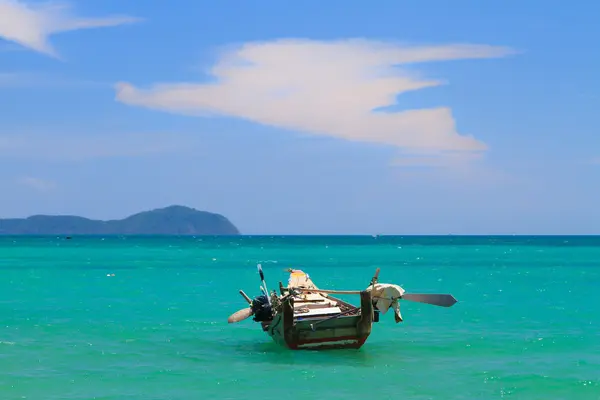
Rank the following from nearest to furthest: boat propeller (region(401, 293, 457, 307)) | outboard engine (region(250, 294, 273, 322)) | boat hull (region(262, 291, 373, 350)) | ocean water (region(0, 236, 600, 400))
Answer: ocean water (region(0, 236, 600, 400)), boat hull (region(262, 291, 373, 350)), boat propeller (region(401, 293, 457, 307)), outboard engine (region(250, 294, 273, 322))

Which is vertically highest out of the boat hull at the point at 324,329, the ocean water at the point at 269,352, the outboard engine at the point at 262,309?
the outboard engine at the point at 262,309

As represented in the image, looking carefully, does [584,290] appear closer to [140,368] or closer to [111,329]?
[111,329]

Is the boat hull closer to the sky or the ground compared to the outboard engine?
closer to the ground

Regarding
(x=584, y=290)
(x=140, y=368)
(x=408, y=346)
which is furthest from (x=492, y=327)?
(x=584, y=290)

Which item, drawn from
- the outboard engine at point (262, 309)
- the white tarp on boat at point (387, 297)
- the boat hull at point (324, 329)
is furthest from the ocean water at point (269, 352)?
the white tarp on boat at point (387, 297)

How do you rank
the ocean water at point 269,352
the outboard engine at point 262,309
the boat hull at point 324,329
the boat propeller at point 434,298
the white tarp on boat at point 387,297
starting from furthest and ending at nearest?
1. the outboard engine at point 262,309
2. the boat propeller at point 434,298
3. the white tarp on boat at point 387,297
4. the boat hull at point 324,329
5. the ocean water at point 269,352

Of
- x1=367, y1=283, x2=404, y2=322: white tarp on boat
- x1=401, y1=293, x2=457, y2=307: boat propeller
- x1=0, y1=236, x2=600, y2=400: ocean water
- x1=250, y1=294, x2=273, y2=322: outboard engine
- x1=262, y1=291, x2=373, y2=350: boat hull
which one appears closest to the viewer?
x1=0, y1=236, x2=600, y2=400: ocean water

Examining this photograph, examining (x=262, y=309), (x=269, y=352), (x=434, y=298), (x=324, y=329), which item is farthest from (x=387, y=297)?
(x=262, y=309)

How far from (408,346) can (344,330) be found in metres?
4.80

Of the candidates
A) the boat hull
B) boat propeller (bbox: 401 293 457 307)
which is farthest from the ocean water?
boat propeller (bbox: 401 293 457 307)

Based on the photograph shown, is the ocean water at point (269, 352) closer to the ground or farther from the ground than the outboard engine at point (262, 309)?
closer to the ground

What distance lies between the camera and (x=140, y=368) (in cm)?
3169

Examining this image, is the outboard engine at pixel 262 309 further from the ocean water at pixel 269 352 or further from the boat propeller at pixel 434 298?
the boat propeller at pixel 434 298

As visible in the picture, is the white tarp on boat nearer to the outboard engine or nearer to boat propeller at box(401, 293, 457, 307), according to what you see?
boat propeller at box(401, 293, 457, 307)
